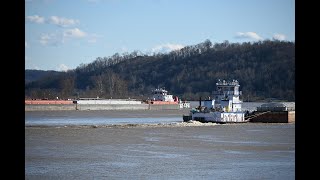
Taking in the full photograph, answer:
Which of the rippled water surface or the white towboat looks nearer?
the rippled water surface

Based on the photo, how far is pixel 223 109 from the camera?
2429 inches

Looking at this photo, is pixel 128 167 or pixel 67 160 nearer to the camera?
pixel 128 167

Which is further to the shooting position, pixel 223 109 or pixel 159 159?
pixel 223 109

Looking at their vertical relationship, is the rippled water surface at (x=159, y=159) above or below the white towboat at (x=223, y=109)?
below

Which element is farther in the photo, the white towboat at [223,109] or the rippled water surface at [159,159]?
the white towboat at [223,109]

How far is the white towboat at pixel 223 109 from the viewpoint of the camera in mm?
61000

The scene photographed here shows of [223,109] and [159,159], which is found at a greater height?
[223,109]

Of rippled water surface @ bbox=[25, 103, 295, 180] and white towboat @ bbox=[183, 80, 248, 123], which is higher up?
white towboat @ bbox=[183, 80, 248, 123]

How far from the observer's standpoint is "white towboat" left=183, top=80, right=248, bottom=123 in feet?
200

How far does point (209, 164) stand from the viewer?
22406mm
